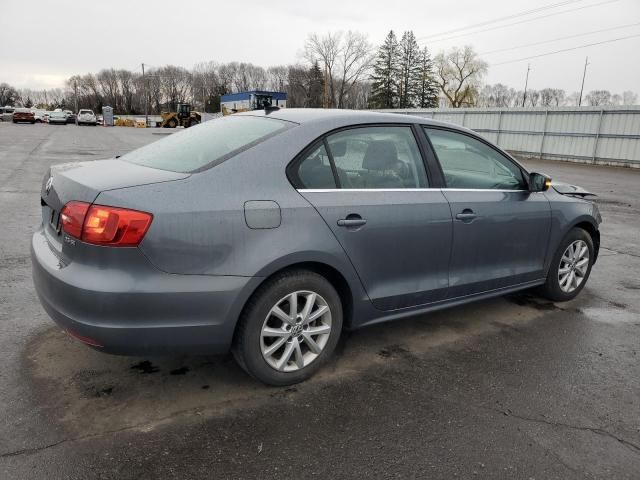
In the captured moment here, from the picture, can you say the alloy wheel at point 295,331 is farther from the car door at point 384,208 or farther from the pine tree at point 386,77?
the pine tree at point 386,77

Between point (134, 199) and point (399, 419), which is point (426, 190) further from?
point (134, 199)

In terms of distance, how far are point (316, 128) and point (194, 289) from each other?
1238 mm

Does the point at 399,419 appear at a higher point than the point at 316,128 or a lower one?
lower

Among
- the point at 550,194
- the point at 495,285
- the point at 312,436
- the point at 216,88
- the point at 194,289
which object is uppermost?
the point at 216,88

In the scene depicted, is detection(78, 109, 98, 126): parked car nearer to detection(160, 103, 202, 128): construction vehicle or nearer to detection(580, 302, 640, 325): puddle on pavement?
detection(160, 103, 202, 128): construction vehicle

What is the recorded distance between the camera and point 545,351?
12.1 ft

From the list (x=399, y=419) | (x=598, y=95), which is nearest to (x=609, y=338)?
(x=399, y=419)

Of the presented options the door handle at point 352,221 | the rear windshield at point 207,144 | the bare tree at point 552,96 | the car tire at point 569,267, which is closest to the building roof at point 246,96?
the car tire at point 569,267

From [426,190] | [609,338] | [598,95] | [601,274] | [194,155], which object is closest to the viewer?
[194,155]

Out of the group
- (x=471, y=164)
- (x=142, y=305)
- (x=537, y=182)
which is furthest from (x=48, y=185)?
(x=537, y=182)

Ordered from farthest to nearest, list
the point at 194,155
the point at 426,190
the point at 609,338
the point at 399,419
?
the point at 609,338 → the point at 426,190 → the point at 194,155 → the point at 399,419

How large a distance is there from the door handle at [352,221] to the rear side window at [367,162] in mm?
192

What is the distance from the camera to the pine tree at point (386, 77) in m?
77.2

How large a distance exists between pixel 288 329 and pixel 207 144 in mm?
1241
